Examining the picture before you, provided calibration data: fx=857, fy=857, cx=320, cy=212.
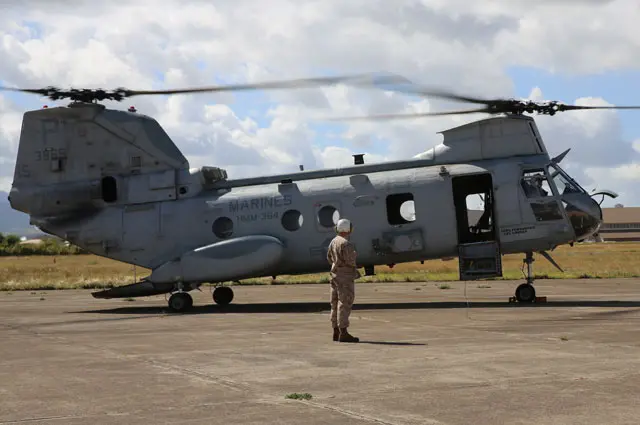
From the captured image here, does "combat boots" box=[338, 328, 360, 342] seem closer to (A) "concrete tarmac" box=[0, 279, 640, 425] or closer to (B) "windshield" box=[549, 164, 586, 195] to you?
(A) "concrete tarmac" box=[0, 279, 640, 425]

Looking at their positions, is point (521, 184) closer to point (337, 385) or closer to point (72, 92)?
point (72, 92)

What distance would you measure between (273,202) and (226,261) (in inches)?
75.0

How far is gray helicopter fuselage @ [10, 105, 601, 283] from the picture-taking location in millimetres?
20391

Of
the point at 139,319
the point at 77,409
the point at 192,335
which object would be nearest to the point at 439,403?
the point at 77,409

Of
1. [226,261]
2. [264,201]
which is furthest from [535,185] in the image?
[226,261]

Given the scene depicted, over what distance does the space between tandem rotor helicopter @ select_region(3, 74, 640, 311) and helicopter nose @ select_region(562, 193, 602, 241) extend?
0.03 m

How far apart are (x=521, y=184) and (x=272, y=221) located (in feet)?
20.1

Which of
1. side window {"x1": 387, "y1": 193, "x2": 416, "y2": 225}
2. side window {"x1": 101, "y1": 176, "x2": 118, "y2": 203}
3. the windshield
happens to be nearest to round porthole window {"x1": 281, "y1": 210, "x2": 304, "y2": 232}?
side window {"x1": 387, "y1": 193, "x2": 416, "y2": 225}

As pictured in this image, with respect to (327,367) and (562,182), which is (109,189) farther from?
(327,367)

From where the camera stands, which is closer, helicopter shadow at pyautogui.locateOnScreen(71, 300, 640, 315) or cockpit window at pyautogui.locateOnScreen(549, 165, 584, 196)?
helicopter shadow at pyautogui.locateOnScreen(71, 300, 640, 315)

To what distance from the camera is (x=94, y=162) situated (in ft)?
73.9

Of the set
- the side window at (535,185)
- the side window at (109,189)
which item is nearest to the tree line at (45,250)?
the side window at (109,189)

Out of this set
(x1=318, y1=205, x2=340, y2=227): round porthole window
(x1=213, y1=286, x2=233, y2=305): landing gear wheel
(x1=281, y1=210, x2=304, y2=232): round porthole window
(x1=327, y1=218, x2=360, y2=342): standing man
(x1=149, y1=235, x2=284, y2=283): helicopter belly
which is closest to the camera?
(x1=327, y1=218, x2=360, y2=342): standing man

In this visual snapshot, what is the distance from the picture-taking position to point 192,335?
1423 centimetres
